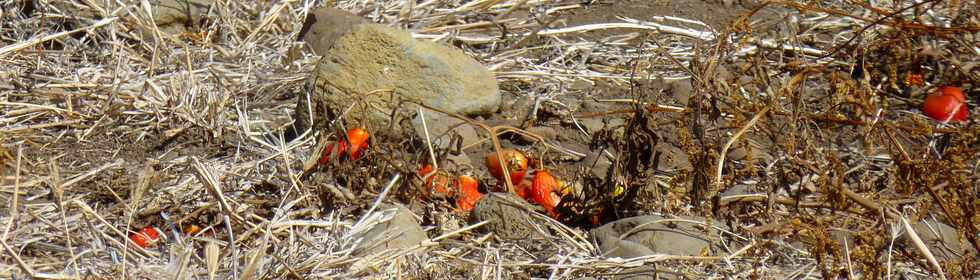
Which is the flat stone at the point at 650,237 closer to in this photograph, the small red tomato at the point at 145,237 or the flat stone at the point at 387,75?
the flat stone at the point at 387,75

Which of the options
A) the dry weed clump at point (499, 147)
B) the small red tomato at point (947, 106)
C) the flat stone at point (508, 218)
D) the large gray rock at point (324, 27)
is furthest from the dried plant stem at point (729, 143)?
the large gray rock at point (324, 27)

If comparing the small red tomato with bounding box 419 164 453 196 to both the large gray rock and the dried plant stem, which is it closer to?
the dried plant stem

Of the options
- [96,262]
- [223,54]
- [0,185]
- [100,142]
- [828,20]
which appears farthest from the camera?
[828,20]

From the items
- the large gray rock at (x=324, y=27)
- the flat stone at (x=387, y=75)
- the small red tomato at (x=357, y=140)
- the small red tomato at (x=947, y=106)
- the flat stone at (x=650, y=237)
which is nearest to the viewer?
the flat stone at (x=650, y=237)

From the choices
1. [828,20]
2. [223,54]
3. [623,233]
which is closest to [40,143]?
[223,54]

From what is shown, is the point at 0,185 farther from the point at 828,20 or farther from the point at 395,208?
the point at 828,20

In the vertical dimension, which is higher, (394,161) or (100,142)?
(394,161)

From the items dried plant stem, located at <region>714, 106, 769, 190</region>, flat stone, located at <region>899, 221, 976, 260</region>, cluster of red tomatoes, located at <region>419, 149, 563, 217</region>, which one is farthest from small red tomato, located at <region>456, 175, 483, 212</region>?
flat stone, located at <region>899, 221, 976, 260</region>
